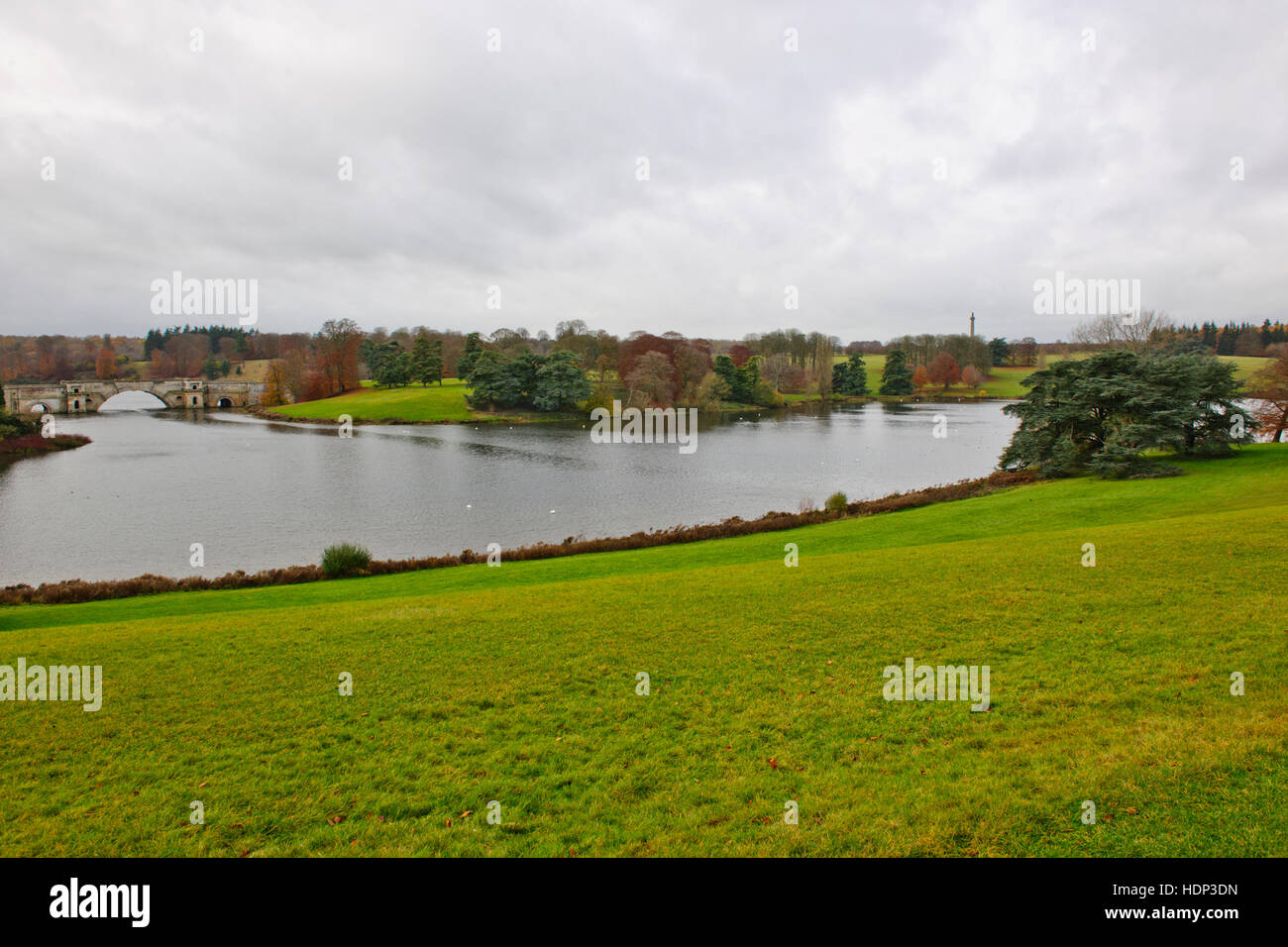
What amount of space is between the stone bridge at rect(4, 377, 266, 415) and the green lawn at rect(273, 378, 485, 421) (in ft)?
78.8

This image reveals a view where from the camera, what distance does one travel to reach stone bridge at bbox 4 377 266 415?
3962 inches

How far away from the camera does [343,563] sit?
66.9ft

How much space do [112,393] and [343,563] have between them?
128 meters

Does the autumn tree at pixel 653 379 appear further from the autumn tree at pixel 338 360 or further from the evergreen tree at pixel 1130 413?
the evergreen tree at pixel 1130 413

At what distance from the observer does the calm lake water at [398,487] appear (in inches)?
1027

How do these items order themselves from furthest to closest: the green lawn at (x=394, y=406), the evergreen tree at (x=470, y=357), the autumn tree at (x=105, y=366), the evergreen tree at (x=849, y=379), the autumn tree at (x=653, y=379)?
the autumn tree at (x=105, y=366) < the evergreen tree at (x=849, y=379) < the evergreen tree at (x=470, y=357) < the autumn tree at (x=653, y=379) < the green lawn at (x=394, y=406)

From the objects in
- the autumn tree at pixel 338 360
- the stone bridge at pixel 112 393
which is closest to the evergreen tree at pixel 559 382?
the autumn tree at pixel 338 360

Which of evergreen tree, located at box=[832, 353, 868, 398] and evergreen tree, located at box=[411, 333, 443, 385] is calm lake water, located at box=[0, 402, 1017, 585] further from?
evergreen tree, located at box=[832, 353, 868, 398]

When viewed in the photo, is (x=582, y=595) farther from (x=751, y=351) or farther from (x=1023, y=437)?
(x=751, y=351)

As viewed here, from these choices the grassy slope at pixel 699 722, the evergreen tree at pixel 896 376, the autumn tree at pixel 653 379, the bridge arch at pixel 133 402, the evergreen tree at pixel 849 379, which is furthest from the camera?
the evergreen tree at pixel 896 376

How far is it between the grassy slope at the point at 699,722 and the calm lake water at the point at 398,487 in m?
14.2

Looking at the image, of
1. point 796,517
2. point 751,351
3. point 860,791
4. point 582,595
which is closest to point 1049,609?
point 860,791

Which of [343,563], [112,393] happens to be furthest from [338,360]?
[343,563]

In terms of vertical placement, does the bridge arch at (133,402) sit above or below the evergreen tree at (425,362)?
below
